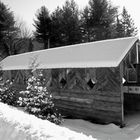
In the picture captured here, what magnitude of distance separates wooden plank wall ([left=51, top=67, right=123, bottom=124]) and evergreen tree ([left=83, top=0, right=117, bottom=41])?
17.3 metres

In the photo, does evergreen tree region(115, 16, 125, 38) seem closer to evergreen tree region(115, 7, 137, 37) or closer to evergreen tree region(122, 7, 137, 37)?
evergreen tree region(115, 7, 137, 37)

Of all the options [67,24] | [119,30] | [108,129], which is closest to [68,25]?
[67,24]

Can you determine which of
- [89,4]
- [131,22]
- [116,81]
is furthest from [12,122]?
[131,22]

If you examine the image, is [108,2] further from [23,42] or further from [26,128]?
[26,128]

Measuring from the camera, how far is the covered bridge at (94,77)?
7.54 meters

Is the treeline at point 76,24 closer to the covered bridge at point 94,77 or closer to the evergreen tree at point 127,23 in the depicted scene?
the evergreen tree at point 127,23

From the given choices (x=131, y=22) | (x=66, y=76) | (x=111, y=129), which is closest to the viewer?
(x=111, y=129)

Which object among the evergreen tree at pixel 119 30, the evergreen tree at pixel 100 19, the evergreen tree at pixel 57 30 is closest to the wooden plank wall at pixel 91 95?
the evergreen tree at pixel 100 19

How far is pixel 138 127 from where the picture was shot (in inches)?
293

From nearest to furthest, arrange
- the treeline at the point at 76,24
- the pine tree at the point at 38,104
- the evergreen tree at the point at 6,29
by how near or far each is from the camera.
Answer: the pine tree at the point at 38,104 < the treeline at the point at 76,24 < the evergreen tree at the point at 6,29

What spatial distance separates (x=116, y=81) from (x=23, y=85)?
7782 millimetres

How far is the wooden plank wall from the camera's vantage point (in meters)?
7.60

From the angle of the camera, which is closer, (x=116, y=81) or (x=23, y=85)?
(x=116, y=81)

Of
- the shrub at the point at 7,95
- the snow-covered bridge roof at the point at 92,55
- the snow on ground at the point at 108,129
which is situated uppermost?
the snow-covered bridge roof at the point at 92,55
